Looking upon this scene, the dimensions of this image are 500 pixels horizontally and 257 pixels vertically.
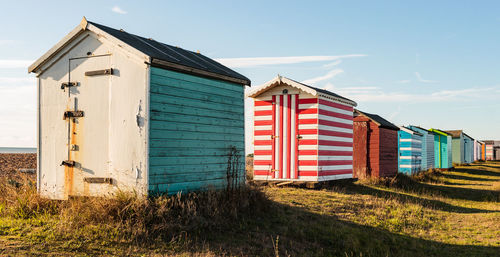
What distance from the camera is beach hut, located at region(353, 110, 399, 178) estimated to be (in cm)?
2080

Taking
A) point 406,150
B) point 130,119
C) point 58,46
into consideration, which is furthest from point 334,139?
point 406,150

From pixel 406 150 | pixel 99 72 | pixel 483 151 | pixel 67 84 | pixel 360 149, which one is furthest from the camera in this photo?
pixel 483 151

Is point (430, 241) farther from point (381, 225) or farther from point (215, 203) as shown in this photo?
point (215, 203)

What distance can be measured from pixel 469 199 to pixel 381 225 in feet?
29.7

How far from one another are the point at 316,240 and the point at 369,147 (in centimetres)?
1271

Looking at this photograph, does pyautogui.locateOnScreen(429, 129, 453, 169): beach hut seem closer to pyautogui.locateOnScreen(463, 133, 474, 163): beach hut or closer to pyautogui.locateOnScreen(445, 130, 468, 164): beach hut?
pyautogui.locateOnScreen(445, 130, 468, 164): beach hut

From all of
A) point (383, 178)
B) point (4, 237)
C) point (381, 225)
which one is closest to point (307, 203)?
point (381, 225)

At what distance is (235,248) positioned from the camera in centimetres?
790

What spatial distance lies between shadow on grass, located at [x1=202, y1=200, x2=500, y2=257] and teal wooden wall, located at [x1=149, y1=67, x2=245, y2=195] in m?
1.57

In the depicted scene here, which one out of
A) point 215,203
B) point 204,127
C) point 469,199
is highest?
point 204,127

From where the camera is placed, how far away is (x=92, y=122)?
9.53 metres

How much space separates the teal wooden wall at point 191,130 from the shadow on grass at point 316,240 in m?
1.57

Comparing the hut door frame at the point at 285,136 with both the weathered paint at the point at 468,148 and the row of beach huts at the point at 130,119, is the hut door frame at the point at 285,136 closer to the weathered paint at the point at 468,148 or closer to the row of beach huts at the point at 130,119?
the row of beach huts at the point at 130,119

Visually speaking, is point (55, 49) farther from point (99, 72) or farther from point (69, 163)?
point (69, 163)
